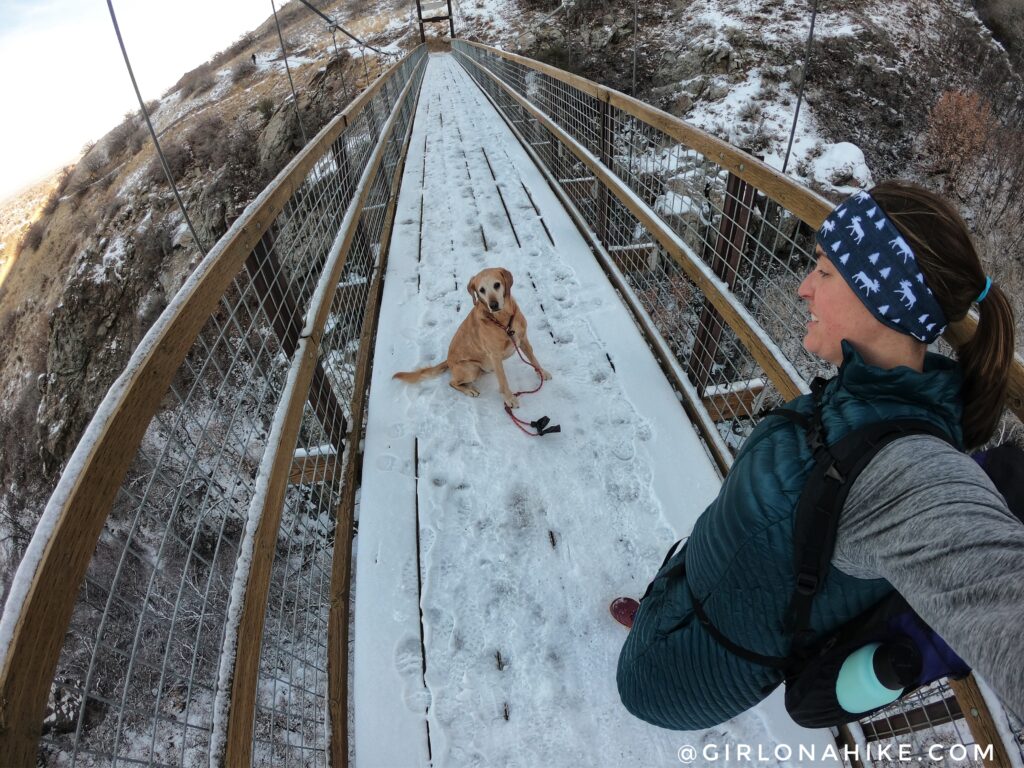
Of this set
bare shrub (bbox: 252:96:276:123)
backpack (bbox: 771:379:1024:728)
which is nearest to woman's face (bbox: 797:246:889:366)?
backpack (bbox: 771:379:1024:728)

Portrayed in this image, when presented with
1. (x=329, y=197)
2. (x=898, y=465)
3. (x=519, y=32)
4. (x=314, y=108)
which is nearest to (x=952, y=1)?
(x=519, y=32)

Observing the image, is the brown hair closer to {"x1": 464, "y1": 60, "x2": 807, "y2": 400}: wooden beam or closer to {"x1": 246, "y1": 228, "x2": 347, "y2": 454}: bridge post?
{"x1": 464, "y1": 60, "x2": 807, "y2": 400}: wooden beam

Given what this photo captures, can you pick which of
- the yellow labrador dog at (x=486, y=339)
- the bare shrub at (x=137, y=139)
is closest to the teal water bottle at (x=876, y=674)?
the yellow labrador dog at (x=486, y=339)

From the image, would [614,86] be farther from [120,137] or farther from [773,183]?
[120,137]

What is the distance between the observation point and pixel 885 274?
979mm

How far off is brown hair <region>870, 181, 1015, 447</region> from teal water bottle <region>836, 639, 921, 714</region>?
0.46 metres

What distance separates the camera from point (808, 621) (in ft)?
3.27

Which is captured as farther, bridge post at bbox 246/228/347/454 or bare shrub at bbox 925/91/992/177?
bare shrub at bbox 925/91/992/177

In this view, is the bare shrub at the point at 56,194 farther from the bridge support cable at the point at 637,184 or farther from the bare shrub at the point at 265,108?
the bridge support cable at the point at 637,184

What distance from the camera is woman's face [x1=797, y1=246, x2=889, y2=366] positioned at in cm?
103

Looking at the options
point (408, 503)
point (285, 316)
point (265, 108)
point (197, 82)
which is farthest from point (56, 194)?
point (408, 503)

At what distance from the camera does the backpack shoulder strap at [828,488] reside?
32.9 inches

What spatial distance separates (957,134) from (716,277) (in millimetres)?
23033

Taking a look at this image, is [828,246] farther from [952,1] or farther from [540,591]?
[952,1]
